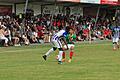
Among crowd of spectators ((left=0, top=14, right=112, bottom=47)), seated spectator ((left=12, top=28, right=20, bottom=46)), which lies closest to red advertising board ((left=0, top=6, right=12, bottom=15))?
crowd of spectators ((left=0, top=14, right=112, bottom=47))

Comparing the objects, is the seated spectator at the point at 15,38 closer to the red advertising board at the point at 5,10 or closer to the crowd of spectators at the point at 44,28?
the crowd of spectators at the point at 44,28

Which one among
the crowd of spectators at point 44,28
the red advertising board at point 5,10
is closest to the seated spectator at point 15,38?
the crowd of spectators at point 44,28

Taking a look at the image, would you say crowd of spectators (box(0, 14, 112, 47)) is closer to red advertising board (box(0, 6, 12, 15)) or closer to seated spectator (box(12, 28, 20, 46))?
seated spectator (box(12, 28, 20, 46))

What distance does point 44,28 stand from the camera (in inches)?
1681

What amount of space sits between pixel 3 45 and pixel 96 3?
14.3m

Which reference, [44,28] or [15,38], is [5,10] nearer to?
[44,28]

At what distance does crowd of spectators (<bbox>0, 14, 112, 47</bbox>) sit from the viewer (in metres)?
37.9

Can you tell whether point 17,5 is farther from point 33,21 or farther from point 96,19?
point 96,19

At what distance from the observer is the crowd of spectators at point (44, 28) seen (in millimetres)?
37938

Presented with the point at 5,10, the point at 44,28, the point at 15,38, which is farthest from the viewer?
the point at 44,28

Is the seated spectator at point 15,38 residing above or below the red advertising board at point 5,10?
below

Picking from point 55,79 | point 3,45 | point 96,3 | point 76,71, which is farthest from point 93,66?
point 96,3

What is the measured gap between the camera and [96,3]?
48.8 meters

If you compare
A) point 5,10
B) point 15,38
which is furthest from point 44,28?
point 15,38
